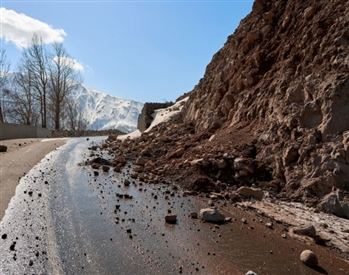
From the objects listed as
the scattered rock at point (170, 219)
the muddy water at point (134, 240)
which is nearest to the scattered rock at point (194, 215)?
the muddy water at point (134, 240)

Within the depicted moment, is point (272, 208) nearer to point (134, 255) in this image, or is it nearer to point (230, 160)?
point (230, 160)

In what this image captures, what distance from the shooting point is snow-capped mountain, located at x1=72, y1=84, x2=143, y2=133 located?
371 ft

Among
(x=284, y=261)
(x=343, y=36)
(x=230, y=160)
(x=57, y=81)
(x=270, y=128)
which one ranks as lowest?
(x=284, y=261)

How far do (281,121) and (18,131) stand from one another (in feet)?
53.4

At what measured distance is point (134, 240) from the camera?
3857 mm

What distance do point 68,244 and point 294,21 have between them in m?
8.66

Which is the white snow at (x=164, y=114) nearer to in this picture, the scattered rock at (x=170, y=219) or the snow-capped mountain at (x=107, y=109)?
the scattered rock at (x=170, y=219)

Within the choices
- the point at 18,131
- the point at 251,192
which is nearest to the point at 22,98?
the point at 18,131

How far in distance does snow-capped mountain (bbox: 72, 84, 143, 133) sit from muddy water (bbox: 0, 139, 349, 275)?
103 m

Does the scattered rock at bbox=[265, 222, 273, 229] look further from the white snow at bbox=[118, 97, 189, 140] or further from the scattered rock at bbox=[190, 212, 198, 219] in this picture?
the white snow at bbox=[118, 97, 189, 140]

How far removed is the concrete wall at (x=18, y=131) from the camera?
16094 millimetres

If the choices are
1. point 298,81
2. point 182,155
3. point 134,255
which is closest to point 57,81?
Result: point 182,155

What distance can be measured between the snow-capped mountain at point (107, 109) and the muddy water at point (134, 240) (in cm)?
10269

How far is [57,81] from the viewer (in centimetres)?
3284
